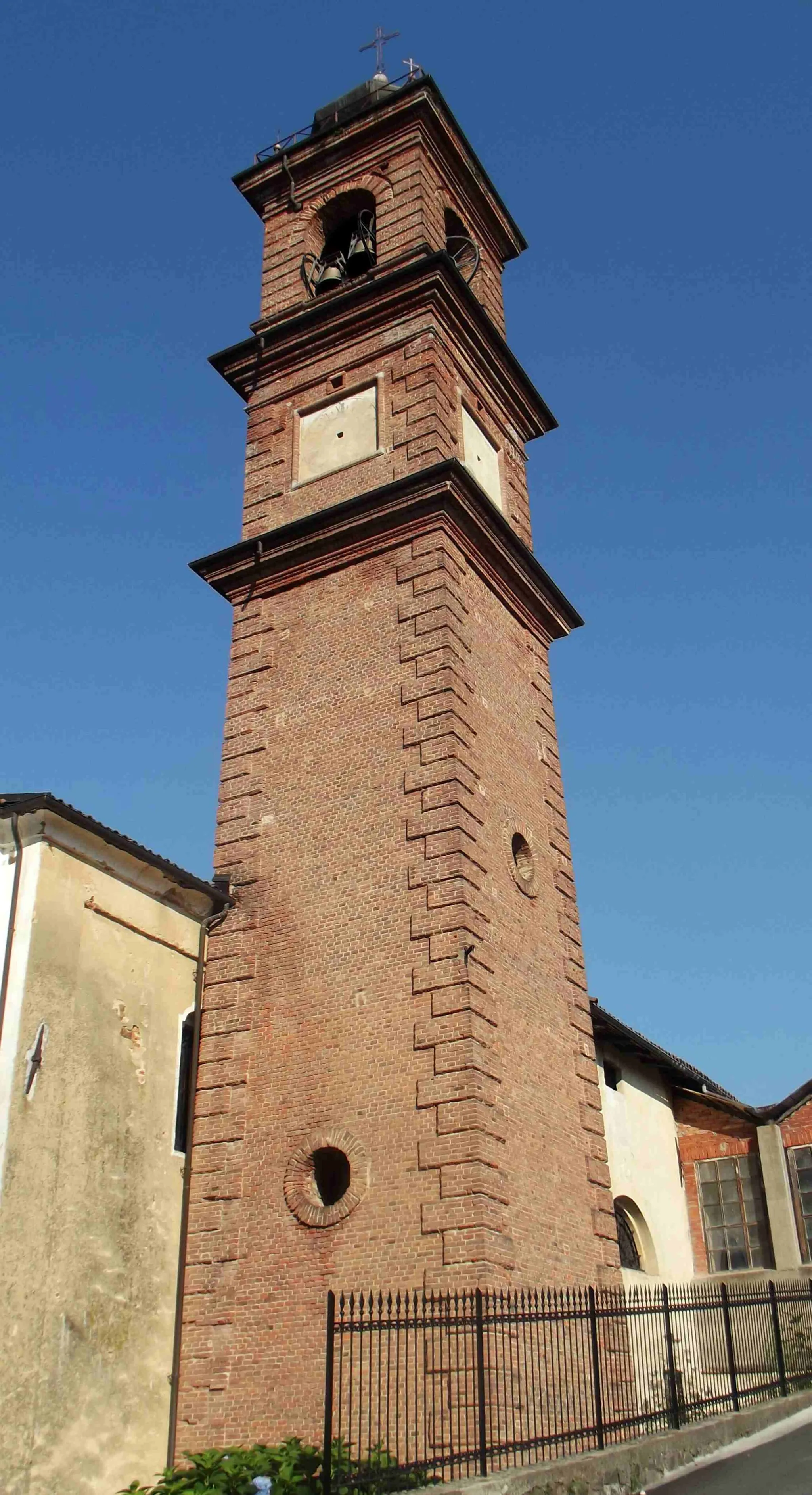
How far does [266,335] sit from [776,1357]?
1471 cm

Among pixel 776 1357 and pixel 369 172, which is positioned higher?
pixel 369 172

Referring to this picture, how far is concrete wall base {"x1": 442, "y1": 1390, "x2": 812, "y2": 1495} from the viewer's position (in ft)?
28.5

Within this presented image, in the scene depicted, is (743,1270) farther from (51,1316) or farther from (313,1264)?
(51,1316)

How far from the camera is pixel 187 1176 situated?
1300 cm

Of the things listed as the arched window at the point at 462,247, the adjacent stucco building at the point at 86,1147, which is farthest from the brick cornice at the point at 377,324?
the adjacent stucco building at the point at 86,1147

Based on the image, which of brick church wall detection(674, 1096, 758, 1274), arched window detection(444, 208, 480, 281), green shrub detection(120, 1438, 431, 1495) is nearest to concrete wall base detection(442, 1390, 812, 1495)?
green shrub detection(120, 1438, 431, 1495)

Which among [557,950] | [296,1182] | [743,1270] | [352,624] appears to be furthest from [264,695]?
[743,1270]

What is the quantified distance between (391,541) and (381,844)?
4.05m

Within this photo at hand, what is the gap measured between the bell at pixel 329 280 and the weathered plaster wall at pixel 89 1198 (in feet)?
33.6

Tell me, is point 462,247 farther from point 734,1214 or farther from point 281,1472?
point 281,1472

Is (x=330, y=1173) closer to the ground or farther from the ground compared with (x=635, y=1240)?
farther from the ground

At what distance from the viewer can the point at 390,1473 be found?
30.5 feet

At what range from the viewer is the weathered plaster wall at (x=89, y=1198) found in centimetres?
1059

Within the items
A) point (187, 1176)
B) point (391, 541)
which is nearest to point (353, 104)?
point (391, 541)
